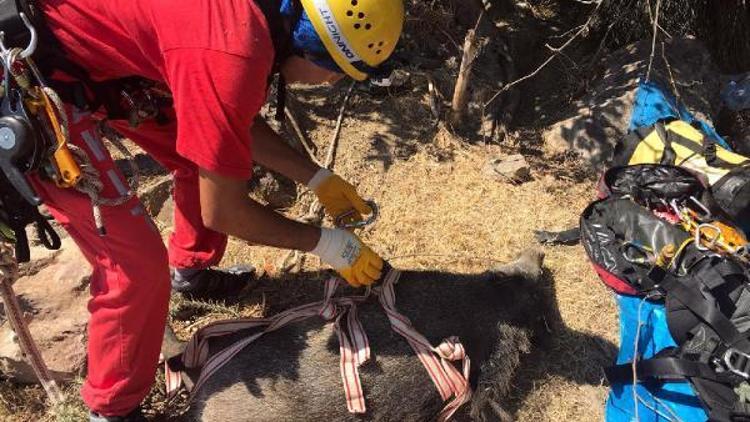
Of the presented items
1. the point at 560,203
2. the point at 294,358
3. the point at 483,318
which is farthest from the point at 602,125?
the point at 294,358

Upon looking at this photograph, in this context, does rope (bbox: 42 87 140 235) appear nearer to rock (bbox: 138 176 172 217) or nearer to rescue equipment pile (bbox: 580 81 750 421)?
rock (bbox: 138 176 172 217)

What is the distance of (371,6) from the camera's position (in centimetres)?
214

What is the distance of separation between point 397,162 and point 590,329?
1.98 meters

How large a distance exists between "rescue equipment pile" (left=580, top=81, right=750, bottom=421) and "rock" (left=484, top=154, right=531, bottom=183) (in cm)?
62

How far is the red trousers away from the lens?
7.96 feet

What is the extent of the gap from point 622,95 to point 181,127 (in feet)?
14.8

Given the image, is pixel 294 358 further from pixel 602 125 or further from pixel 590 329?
pixel 602 125

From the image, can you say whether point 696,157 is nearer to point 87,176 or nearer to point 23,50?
point 87,176

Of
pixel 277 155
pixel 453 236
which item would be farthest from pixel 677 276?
pixel 277 155

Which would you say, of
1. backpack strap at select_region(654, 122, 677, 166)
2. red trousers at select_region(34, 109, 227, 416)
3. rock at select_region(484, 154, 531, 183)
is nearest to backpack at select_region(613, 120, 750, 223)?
backpack strap at select_region(654, 122, 677, 166)

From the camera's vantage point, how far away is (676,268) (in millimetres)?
3893

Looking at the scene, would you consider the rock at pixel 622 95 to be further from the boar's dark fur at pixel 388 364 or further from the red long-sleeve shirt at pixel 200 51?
the red long-sleeve shirt at pixel 200 51

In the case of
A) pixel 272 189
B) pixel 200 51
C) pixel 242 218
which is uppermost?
pixel 200 51

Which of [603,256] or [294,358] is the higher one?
[294,358]
